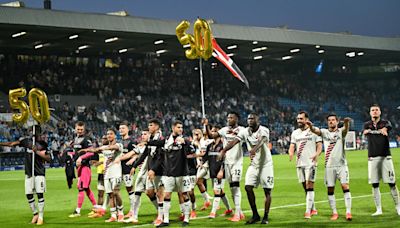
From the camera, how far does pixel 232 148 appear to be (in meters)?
17.0

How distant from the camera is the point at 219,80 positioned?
68.2m

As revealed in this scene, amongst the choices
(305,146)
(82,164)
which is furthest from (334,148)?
(82,164)

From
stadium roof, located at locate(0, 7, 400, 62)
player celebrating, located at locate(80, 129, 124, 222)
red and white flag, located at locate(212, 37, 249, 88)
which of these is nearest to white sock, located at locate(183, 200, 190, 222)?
player celebrating, located at locate(80, 129, 124, 222)

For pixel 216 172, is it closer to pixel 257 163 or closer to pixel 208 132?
pixel 208 132

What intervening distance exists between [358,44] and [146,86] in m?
17.8

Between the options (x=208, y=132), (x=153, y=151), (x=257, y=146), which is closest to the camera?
(x=257, y=146)

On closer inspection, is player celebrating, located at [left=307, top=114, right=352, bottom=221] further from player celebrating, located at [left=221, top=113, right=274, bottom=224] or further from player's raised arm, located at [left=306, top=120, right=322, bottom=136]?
player celebrating, located at [left=221, top=113, right=274, bottom=224]

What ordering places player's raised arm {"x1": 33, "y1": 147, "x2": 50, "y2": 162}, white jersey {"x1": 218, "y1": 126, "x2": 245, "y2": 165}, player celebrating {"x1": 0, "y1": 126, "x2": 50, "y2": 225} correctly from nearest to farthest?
white jersey {"x1": 218, "y1": 126, "x2": 245, "y2": 165}
player's raised arm {"x1": 33, "y1": 147, "x2": 50, "y2": 162}
player celebrating {"x1": 0, "y1": 126, "x2": 50, "y2": 225}

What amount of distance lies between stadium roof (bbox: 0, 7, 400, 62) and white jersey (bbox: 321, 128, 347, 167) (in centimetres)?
3114

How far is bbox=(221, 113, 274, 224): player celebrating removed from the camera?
15758mm

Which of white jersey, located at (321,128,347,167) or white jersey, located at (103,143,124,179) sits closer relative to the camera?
white jersey, located at (321,128,347,167)

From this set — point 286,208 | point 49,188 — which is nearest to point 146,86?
point 49,188

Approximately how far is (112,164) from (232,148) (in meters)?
2.80

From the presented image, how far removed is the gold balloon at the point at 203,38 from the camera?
16.7 m
